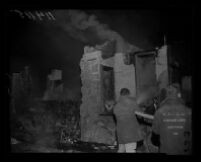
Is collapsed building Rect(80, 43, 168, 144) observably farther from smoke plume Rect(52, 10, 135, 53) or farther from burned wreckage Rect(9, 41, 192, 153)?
smoke plume Rect(52, 10, 135, 53)

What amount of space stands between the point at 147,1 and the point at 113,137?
1819mm

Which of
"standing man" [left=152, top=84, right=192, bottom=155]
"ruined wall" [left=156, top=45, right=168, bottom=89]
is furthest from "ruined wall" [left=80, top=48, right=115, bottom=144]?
"ruined wall" [left=156, top=45, right=168, bottom=89]

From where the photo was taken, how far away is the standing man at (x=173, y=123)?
174 inches

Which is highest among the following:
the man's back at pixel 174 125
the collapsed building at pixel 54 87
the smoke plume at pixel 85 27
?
the smoke plume at pixel 85 27

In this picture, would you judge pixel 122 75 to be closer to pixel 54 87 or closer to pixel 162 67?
pixel 162 67

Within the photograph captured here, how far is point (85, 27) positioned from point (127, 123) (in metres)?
1.35

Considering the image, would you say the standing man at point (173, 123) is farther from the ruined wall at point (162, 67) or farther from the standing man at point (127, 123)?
the standing man at point (127, 123)

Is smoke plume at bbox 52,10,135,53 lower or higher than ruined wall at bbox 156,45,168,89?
higher

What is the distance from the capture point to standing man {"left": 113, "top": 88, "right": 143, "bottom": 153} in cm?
445

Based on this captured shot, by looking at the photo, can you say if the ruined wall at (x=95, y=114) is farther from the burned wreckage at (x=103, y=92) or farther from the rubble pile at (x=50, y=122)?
Answer: the rubble pile at (x=50, y=122)

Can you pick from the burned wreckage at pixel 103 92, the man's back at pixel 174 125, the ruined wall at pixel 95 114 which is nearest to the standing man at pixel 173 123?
the man's back at pixel 174 125

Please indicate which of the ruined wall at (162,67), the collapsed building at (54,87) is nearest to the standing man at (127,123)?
the ruined wall at (162,67)

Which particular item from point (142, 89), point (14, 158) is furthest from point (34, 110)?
point (142, 89)

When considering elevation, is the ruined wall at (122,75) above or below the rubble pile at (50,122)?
above
